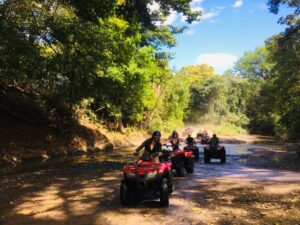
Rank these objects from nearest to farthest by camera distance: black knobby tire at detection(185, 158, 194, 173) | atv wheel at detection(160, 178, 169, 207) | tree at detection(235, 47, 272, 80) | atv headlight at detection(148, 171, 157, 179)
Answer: atv wheel at detection(160, 178, 169, 207), atv headlight at detection(148, 171, 157, 179), black knobby tire at detection(185, 158, 194, 173), tree at detection(235, 47, 272, 80)

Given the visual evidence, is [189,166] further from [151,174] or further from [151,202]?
[151,174]

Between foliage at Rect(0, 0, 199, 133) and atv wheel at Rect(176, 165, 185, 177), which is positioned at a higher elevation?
foliage at Rect(0, 0, 199, 133)

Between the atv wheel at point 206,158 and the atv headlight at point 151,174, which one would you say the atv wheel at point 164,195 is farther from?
the atv wheel at point 206,158

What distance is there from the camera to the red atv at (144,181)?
31.5ft

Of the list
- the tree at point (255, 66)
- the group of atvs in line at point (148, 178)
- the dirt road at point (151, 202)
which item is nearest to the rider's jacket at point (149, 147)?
the group of atvs in line at point (148, 178)

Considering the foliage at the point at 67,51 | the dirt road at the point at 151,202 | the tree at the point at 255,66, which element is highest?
the tree at the point at 255,66

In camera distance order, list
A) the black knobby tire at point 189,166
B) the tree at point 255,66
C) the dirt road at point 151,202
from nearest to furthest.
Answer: the dirt road at point 151,202 → the black knobby tire at point 189,166 → the tree at point 255,66

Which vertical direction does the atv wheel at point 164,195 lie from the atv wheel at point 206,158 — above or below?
below

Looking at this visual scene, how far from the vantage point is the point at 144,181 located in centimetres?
959

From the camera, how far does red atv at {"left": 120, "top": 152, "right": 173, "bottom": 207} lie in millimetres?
9609

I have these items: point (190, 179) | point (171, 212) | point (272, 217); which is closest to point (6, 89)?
point (190, 179)

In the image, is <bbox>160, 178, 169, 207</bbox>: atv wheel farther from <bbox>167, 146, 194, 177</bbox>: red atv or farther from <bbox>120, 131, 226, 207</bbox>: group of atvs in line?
<bbox>167, 146, 194, 177</bbox>: red atv

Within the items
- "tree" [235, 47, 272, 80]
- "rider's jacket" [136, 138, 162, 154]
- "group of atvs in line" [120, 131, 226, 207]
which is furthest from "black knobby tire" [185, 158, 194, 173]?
"tree" [235, 47, 272, 80]

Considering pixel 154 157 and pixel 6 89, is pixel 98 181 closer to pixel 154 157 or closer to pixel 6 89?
pixel 154 157
